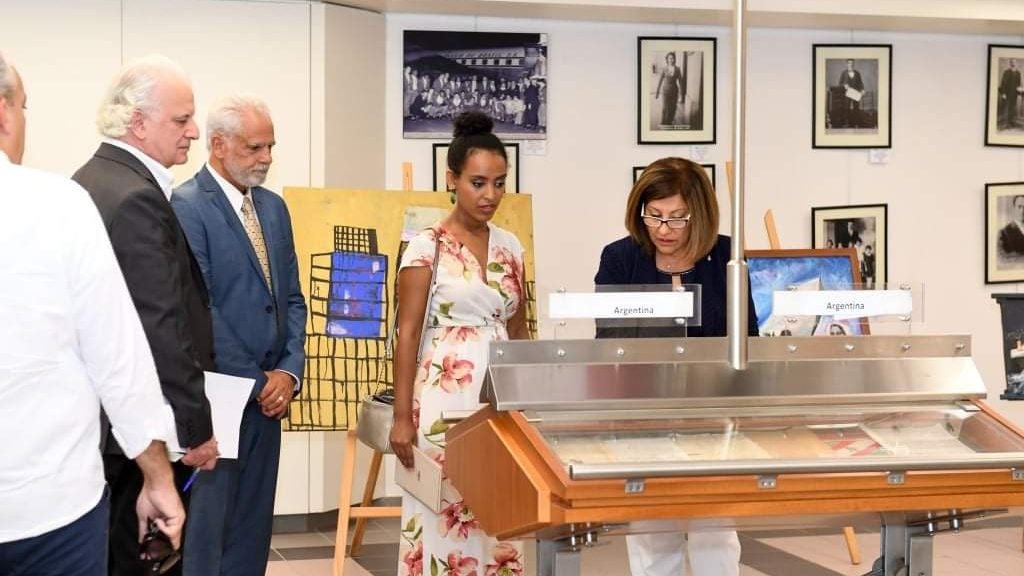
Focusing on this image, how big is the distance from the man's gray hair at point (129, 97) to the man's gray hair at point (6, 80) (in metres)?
0.89

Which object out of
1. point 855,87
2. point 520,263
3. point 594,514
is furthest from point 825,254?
point 594,514

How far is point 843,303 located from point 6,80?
1.77 metres

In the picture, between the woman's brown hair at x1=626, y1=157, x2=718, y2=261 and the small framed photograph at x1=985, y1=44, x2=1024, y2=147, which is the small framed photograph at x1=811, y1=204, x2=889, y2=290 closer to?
the small framed photograph at x1=985, y1=44, x2=1024, y2=147

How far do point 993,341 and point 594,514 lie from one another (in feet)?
21.2

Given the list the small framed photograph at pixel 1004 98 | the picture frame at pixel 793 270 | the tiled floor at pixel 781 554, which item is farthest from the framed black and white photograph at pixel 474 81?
the small framed photograph at pixel 1004 98

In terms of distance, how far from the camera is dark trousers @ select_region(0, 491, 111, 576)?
241 cm

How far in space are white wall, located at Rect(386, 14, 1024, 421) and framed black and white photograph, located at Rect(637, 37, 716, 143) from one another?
0.06m

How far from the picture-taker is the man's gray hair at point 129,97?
345 centimetres

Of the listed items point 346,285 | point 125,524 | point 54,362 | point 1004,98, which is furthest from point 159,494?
point 1004,98


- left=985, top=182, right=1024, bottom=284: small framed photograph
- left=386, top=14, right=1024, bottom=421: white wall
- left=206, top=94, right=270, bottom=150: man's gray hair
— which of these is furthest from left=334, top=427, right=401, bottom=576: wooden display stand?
left=985, top=182, right=1024, bottom=284: small framed photograph

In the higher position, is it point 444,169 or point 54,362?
point 444,169

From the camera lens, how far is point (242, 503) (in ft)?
13.1

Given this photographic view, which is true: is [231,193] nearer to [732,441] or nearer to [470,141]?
[470,141]

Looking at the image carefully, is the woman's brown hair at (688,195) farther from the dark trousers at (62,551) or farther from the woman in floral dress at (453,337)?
the dark trousers at (62,551)
